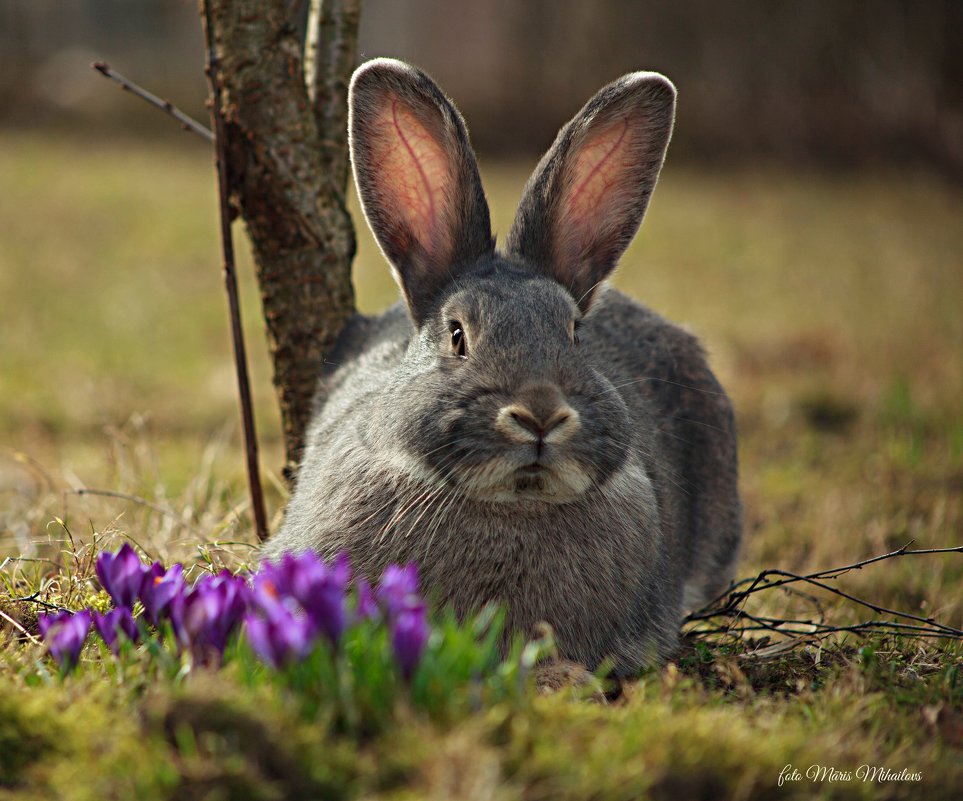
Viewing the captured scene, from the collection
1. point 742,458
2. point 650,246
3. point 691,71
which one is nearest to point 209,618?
point 742,458

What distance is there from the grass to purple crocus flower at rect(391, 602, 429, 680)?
110 millimetres

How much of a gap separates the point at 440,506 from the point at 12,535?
8.55ft

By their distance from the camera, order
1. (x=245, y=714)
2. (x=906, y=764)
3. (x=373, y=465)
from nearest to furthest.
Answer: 1. (x=245, y=714)
2. (x=906, y=764)
3. (x=373, y=465)

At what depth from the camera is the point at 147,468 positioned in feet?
19.9

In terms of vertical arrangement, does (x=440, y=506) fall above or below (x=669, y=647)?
above

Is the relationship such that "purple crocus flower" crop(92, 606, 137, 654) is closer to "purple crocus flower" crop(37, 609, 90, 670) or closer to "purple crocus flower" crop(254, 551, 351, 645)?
"purple crocus flower" crop(37, 609, 90, 670)

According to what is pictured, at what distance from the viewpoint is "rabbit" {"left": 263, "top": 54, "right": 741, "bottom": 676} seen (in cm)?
339

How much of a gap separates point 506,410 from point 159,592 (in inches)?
43.3

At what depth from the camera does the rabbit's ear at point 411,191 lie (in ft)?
13.0

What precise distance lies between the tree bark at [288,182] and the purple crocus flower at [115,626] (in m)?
2.15

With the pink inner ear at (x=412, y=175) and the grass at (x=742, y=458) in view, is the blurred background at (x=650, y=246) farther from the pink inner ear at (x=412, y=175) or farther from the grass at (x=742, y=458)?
the pink inner ear at (x=412, y=175)

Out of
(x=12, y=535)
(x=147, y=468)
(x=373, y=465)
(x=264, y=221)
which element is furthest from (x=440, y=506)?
(x=147, y=468)

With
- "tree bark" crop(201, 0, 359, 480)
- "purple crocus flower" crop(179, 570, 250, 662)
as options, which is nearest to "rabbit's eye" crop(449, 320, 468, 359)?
"purple crocus flower" crop(179, 570, 250, 662)

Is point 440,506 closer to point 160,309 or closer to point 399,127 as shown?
point 399,127
